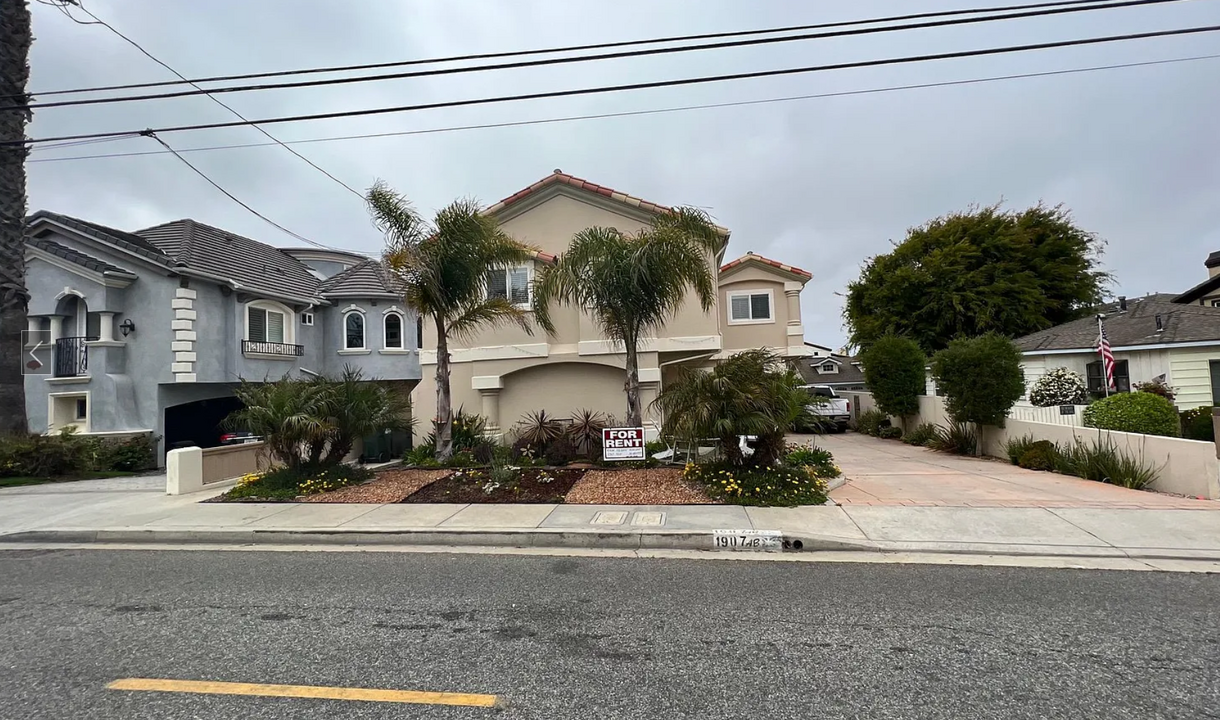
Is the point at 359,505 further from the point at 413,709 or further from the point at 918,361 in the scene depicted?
the point at 918,361

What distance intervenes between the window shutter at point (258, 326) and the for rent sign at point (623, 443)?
609 inches

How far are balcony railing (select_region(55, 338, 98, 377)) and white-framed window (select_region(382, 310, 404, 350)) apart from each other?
898 cm

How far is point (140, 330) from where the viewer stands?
58.3 ft

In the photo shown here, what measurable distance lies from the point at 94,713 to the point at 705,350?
12.0m

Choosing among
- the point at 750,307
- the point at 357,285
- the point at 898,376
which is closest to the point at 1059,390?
the point at 898,376

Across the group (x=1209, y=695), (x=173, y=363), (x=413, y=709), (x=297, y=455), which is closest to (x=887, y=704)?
(x=1209, y=695)

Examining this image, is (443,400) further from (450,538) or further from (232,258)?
(232,258)

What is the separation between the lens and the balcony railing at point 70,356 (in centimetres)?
1784

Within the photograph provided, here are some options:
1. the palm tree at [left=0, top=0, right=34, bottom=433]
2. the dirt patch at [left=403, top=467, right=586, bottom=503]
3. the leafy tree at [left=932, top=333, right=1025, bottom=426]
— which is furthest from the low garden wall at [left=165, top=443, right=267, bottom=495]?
the leafy tree at [left=932, top=333, right=1025, bottom=426]

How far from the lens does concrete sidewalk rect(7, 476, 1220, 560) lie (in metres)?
6.49

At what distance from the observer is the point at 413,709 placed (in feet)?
10.9

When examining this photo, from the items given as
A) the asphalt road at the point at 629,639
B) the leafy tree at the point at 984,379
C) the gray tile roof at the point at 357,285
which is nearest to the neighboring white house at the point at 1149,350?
the leafy tree at the point at 984,379

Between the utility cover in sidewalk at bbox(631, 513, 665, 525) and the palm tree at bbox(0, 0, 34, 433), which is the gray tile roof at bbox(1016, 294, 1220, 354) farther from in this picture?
the palm tree at bbox(0, 0, 34, 433)

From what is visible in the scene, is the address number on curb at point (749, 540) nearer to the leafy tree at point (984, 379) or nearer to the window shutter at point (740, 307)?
the leafy tree at point (984, 379)
